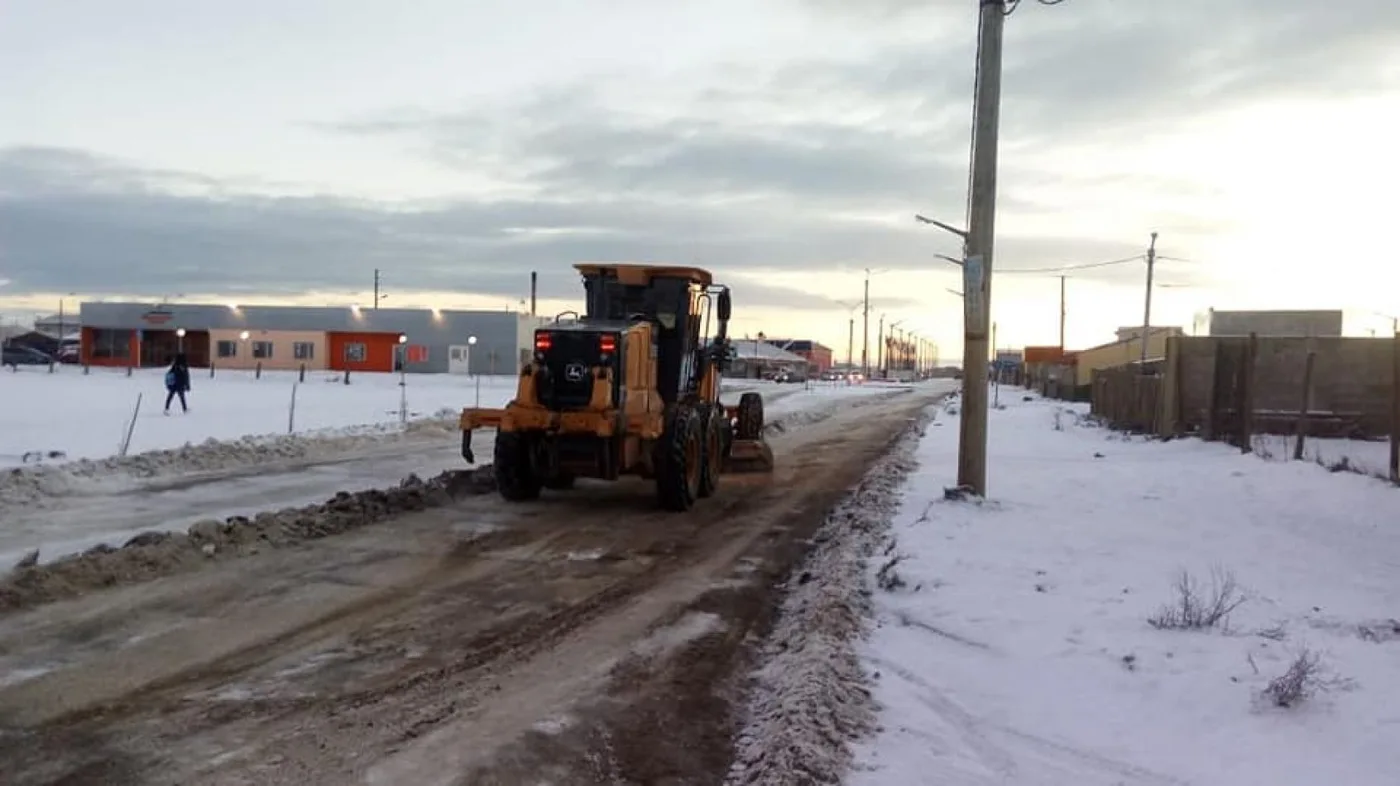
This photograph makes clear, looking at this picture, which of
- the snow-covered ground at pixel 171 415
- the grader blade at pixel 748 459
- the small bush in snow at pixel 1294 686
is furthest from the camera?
the snow-covered ground at pixel 171 415

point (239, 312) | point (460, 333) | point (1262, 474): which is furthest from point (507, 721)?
point (239, 312)

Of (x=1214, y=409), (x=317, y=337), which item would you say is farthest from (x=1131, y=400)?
(x=317, y=337)

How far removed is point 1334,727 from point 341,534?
8802 mm

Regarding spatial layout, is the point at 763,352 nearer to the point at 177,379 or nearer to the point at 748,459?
the point at 177,379

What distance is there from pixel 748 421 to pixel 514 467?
6.12 metres

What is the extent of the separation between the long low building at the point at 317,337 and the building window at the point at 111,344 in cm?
11

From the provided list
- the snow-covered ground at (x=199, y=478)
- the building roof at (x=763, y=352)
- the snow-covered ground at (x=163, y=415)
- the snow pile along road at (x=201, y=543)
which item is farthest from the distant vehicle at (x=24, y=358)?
the snow pile along road at (x=201, y=543)

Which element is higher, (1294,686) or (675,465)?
(675,465)

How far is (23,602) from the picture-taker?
7.93 meters

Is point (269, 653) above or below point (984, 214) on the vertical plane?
below

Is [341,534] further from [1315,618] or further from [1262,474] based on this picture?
[1262,474]

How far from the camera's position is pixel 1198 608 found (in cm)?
755

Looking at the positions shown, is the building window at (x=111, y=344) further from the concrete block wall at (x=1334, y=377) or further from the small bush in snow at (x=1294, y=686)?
the small bush in snow at (x=1294, y=686)

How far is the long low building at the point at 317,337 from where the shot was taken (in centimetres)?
8544
